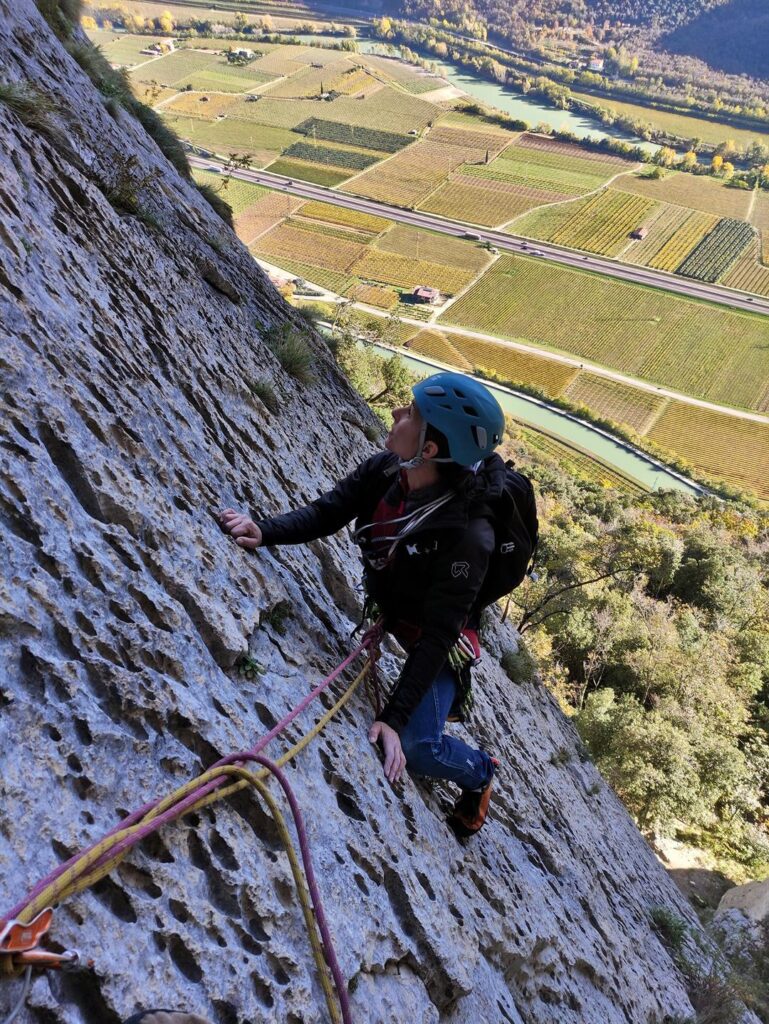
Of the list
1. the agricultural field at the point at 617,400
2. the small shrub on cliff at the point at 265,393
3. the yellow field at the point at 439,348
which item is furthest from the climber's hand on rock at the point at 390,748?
the yellow field at the point at 439,348

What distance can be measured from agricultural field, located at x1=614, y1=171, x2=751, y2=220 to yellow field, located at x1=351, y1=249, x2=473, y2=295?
4305 cm

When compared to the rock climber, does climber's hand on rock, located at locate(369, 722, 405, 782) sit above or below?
below

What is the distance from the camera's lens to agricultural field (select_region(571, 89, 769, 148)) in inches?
5536

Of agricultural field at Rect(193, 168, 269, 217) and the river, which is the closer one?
agricultural field at Rect(193, 168, 269, 217)

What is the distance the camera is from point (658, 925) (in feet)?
28.6

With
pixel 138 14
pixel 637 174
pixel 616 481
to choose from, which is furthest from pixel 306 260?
pixel 138 14

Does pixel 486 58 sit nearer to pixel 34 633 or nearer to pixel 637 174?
pixel 637 174

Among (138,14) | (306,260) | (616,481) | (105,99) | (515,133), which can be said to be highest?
(138,14)

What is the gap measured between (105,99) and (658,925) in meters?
13.7

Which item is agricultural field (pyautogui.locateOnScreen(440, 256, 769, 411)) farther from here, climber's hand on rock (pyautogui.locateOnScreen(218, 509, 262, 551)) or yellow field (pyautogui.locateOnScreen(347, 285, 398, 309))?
climber's hand on rock (pyautogui.locateOnScreen(218, 509, 262, 551))

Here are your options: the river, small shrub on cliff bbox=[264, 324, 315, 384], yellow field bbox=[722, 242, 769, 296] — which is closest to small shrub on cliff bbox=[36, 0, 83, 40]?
small shrub on cliff bbox=[264, 324, 315, 384]

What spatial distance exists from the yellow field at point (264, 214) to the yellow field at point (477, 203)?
19.7 m

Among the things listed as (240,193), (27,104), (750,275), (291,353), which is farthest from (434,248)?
(27,104)

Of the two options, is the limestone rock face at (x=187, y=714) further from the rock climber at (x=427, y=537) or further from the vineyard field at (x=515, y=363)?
the vineyard field at (x=515, y=363)
